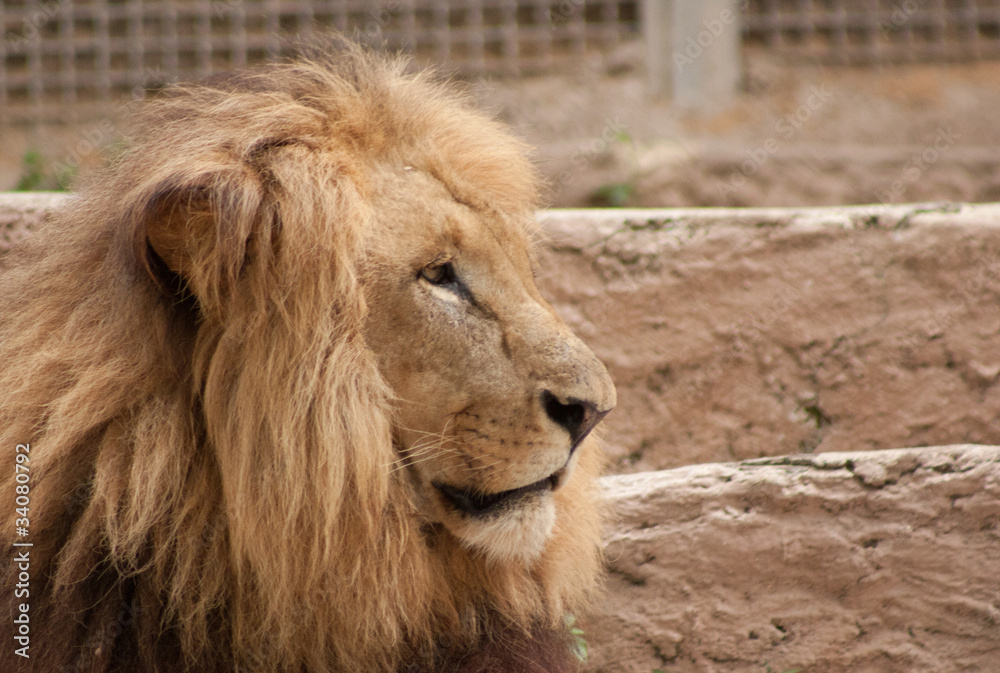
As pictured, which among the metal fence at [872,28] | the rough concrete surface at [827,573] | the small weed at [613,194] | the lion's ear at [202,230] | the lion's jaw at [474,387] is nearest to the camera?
the lion's ear at [202,230]

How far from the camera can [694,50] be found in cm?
453

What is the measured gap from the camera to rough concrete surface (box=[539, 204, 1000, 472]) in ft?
8.42

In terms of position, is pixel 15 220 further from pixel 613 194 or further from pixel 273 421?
pixel 613 194

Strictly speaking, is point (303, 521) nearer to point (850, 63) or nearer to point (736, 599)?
point (736, 599)

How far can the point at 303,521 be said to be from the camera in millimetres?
1521

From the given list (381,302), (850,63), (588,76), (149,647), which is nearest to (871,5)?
(850,63)

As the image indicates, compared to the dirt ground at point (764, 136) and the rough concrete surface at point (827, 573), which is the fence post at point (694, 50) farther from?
the rough concrete surface at point (827, 573)

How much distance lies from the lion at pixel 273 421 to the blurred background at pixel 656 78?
9.65 feet

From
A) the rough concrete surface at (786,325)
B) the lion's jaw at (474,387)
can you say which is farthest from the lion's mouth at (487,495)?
the rough concrete surface at (786,325)

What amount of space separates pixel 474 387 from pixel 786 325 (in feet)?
4.22

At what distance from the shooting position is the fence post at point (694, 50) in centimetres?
447

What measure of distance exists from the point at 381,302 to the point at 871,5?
3940 millimetres

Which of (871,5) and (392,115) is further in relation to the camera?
(871,5)

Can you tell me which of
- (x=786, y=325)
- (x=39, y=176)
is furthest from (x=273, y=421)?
(x=39, y=176)
